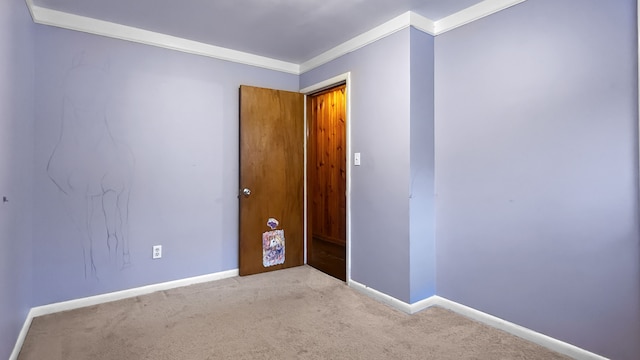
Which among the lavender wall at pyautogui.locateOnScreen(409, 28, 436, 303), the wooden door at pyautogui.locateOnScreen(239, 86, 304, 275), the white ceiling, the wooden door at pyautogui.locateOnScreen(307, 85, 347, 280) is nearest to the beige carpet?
the lavender wall at pyautogui.locateOnScreen(409, 28, 436, 303)

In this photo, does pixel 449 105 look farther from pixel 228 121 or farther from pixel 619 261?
pixel 228 121

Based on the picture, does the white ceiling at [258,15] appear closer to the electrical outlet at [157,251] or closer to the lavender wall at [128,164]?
the lavender wall at [128,164]

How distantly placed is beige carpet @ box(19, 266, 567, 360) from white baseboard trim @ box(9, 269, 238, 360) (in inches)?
2.3

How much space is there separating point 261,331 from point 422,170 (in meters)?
1.66

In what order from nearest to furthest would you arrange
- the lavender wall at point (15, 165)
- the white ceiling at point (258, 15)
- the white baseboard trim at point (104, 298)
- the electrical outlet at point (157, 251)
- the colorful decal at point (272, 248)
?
the lavender wall at point (15, 165) → the white baseboard trim at point (104, 298) → the white ceiling at point (258, 15) → the electrical outlet at point (157, 251) → the colorful decal at point (272, 248)

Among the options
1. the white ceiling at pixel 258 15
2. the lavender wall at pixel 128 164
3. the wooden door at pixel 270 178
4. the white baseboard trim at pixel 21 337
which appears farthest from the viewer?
the wooden door at pixel 270 178

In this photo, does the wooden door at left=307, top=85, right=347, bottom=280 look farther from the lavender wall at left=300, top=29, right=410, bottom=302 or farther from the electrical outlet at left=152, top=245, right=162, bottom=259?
the electrical outlet at left=152, top=245, right=162, bottom=259

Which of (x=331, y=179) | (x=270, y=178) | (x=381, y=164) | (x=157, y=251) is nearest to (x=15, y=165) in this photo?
(x=157, y=251)

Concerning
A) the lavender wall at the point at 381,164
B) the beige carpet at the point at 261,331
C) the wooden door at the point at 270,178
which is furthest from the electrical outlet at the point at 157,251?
the lavender wall at the point at 381,164

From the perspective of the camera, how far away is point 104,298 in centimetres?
270

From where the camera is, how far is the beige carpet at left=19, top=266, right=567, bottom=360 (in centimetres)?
196

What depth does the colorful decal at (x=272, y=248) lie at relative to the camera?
3472mm

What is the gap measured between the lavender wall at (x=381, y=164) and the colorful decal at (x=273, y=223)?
0.89m

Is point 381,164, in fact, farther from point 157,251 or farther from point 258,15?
point 157,251
